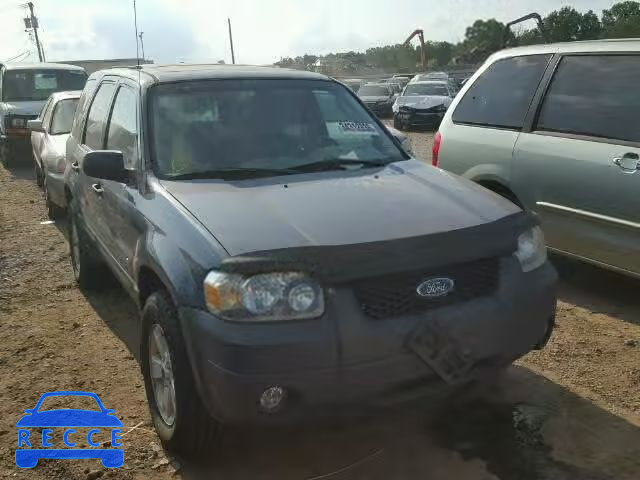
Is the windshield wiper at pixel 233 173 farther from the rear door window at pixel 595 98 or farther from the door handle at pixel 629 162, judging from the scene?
the rear door window at pixel 595 98

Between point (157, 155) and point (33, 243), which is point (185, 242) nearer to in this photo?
point (157, 155)

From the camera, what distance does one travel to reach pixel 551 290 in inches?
116

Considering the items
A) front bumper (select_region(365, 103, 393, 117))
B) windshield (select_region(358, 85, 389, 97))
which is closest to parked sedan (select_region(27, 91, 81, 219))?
front bumper (select_region(365, 103, 393, 117))

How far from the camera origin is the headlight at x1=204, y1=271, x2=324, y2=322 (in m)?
2.47

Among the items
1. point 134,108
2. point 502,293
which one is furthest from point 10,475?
point 502,293

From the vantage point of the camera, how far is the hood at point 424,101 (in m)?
20.8

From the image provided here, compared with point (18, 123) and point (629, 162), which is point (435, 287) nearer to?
point (629, 162)

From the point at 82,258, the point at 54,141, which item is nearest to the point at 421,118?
the point at 54,141

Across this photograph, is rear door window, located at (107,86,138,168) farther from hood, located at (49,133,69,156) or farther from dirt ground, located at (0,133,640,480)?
hood, located at (49,133,69,156)

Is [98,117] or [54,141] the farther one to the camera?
[54,141]

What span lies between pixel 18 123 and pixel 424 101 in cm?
1259

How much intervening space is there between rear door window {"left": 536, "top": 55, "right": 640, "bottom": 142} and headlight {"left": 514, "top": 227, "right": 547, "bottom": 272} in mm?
1850

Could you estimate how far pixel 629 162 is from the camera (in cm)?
433

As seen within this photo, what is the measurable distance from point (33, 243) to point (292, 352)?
5804 millimetres
